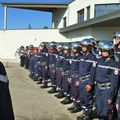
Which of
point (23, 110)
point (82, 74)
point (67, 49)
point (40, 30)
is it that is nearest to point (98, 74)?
point (82, 74)

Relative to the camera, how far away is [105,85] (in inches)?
357

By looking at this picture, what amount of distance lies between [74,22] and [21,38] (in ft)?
19.5

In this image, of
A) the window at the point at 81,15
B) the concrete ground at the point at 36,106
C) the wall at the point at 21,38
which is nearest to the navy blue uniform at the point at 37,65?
the concrete ground at the point at 36,106

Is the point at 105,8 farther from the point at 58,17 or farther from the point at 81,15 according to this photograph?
the point at 58,17

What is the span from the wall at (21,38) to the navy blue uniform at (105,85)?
34123 millimetres

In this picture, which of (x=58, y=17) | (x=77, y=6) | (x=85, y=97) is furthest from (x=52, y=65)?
(x=58, y=17)

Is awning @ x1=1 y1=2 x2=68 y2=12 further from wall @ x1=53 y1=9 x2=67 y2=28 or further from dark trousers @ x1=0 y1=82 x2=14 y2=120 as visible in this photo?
dark trousers @ x1=0 y1=82 x2=14 y2=120

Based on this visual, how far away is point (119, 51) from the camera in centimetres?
981

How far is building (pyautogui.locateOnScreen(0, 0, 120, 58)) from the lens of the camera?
32.5 meters

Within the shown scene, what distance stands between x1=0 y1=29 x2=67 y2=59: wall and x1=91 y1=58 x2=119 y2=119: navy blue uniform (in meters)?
34.1

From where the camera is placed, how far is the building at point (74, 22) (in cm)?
3250

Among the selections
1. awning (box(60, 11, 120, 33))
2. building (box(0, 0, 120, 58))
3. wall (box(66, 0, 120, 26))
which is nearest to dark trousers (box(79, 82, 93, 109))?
awning (box(60, 11, 120, 33))

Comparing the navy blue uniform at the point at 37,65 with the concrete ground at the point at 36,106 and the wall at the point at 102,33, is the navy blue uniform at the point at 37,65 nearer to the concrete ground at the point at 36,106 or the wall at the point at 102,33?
the concrete ground at the point at 36,106

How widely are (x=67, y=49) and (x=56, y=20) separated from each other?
37045 mm
